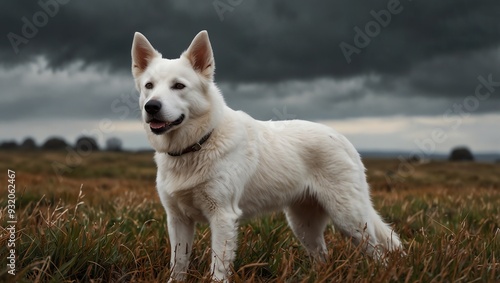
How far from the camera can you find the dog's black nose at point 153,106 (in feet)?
13.0

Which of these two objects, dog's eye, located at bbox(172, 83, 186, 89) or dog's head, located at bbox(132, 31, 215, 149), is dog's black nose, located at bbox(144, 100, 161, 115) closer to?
dog's head, located at bbox(132, 31, 215, 149)

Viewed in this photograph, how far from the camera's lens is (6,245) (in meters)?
3.95

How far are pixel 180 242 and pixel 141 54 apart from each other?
178cm

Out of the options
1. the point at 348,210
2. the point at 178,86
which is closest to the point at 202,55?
the point at 178,86

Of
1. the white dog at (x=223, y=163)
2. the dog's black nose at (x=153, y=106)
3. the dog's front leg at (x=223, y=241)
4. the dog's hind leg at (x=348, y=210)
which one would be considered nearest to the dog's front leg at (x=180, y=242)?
the white dog at (x=223, y=163)

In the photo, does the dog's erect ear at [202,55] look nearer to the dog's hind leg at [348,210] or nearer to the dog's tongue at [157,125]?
the dog's tongue at [157,125]

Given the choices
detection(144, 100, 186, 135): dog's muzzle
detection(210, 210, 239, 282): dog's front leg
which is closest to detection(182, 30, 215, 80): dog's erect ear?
detection(144, 100, 186, 135): dog's muzzle

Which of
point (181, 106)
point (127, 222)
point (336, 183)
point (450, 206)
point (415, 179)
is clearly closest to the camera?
point (181, 106)

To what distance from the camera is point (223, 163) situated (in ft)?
14.3

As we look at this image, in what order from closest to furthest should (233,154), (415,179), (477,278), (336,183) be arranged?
1. (477,278)
2. (233,154)
3. (336,183)
4. (415,179)

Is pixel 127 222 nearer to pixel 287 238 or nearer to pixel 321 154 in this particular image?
pixel 287 238

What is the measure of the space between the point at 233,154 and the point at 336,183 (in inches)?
45.8

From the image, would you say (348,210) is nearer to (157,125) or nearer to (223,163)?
(223,163)

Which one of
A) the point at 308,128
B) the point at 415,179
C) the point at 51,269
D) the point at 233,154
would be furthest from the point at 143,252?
the point at 415,179
